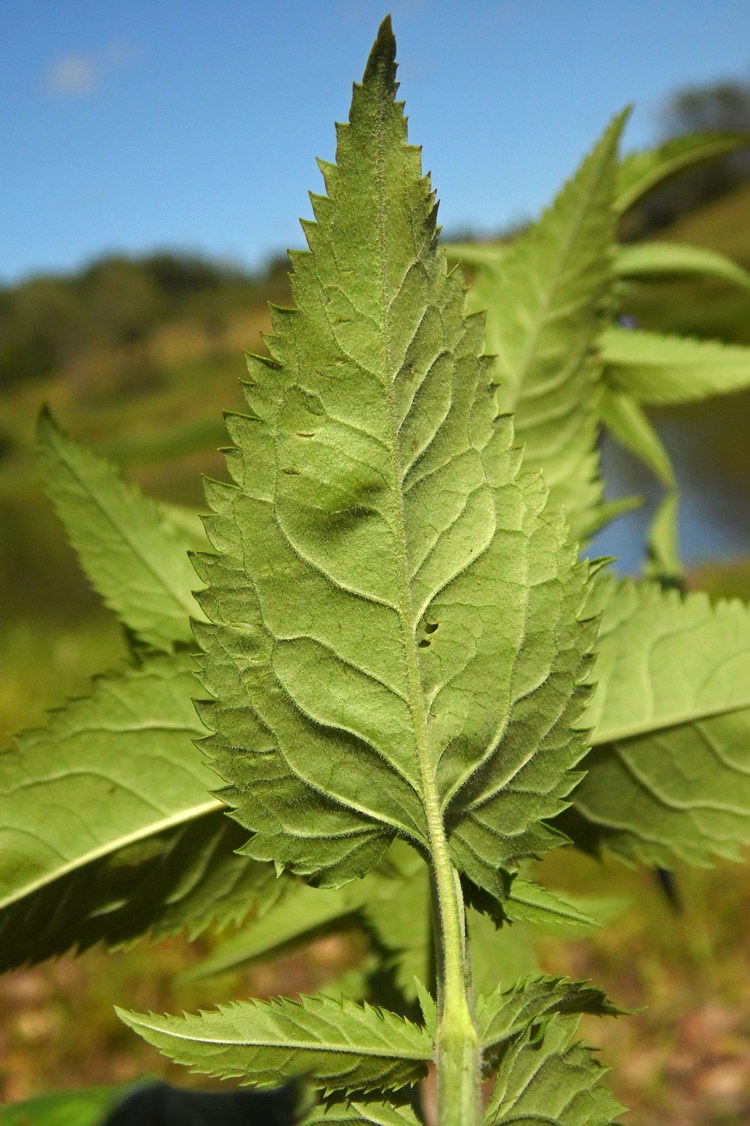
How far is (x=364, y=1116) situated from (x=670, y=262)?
83 centimetres

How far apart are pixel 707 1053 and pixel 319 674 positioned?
4.36 meters

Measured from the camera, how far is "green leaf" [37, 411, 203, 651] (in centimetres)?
68

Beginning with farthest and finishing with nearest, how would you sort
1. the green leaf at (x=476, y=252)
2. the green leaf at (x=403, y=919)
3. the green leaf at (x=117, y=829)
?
the green leaf at (x=476, y=252) → the green leaf at (x=403, y=919) → the green leaf at (x=117, y=829)

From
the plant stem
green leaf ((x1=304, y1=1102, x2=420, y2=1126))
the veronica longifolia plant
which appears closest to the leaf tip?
the veronica longifolia plant

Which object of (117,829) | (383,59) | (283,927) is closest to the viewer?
(383,59)

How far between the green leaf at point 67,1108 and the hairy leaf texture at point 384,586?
118mm

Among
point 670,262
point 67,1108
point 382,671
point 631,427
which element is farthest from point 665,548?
point 67,1108

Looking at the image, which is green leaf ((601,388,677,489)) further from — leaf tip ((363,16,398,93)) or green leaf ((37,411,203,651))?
leaf tip ((363,16,398,93))

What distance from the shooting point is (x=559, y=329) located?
0.74 m

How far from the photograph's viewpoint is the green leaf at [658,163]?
0.86m

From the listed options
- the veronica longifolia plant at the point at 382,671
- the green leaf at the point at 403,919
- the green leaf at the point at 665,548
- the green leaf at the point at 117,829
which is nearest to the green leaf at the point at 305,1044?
the veronica longifolia plant at the point at 382,671

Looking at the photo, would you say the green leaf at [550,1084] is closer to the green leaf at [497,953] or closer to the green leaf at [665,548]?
the green leaf at [497,953]

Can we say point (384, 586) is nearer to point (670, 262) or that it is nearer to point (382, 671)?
point (382, 671)

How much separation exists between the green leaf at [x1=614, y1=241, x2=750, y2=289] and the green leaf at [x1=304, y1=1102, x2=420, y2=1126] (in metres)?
0.76
